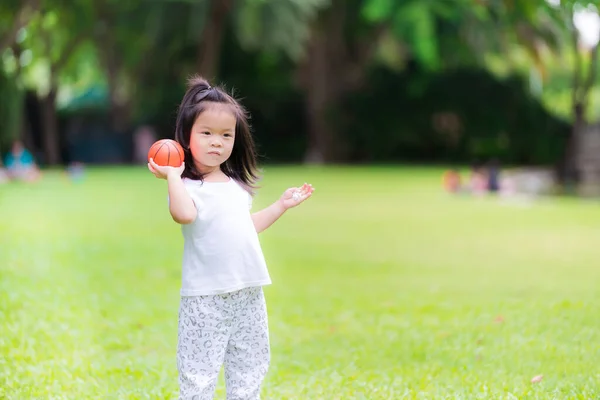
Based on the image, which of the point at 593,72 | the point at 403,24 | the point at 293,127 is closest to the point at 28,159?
the point at 403,24

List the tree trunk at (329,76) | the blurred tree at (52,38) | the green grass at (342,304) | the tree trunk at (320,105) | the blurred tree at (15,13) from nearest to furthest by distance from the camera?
the green grass at (342,304) < the blurred tree at (15,13) < the blurred tree at (52,38) < the tree trunk at (329,76) < the tree trunk at (320,105)

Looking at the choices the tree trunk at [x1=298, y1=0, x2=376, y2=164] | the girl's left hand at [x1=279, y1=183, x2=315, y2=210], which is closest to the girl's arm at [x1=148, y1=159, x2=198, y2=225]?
the girl's left hand at [x1=279, y1=183, x2=315, y2=210]

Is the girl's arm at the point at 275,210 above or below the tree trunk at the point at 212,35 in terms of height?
below

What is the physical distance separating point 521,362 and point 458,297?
8.60ft

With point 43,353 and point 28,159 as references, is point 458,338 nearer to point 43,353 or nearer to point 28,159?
point 43,353

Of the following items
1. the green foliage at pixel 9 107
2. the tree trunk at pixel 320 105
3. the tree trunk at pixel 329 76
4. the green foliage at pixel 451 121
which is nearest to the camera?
the green foliage at pixel 9 107

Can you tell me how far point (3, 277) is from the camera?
809 cm

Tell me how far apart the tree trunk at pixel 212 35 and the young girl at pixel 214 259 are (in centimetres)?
2543

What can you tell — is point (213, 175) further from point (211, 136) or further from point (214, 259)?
point (214, 259)

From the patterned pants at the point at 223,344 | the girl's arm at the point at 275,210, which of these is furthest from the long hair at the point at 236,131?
the patterned pants at the point at 223,344

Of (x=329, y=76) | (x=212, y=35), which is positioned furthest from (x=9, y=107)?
(x=329, y=76)

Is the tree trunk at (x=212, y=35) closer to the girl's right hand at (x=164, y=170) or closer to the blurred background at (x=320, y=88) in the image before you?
the blurred background at (x=320, y=88)

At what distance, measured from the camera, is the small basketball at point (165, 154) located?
3623mm

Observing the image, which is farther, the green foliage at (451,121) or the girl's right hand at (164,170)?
the green foliage at (451,121)
